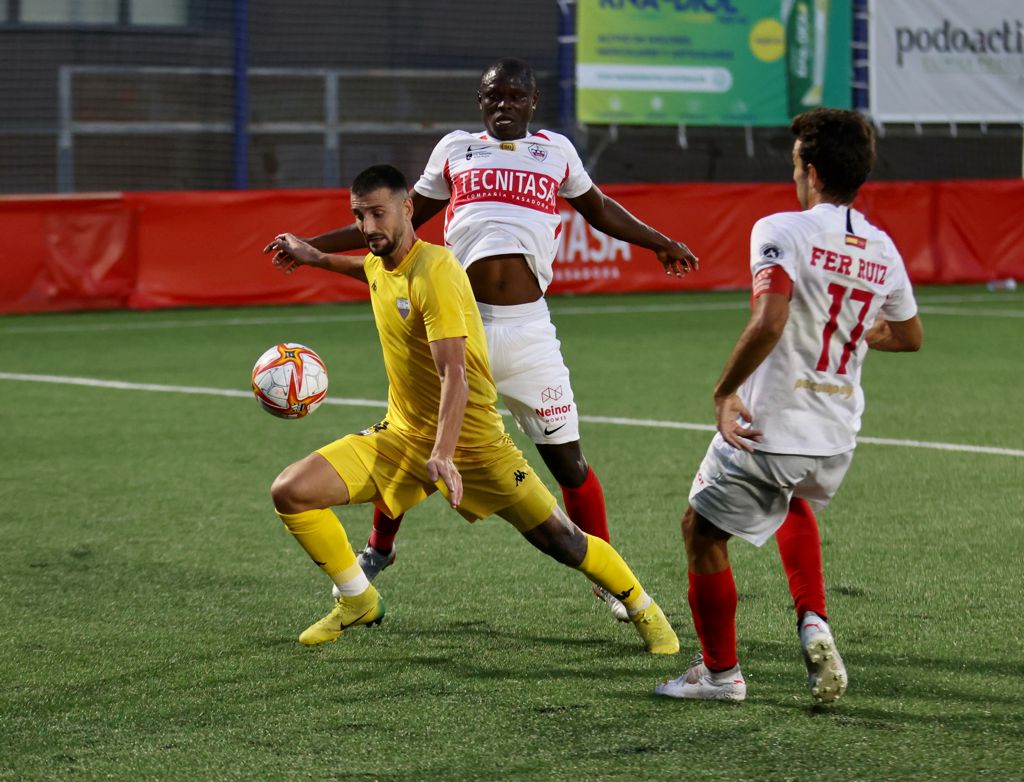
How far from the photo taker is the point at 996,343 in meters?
15.1

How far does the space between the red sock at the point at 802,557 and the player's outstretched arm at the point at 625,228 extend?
1.61 meters

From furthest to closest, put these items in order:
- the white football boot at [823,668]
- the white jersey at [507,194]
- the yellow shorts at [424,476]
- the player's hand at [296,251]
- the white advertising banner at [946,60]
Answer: the white advertising banner at [946,60] → the white jersey at [507,194] → the player's hand at [296,251] → the yellow shorts at [424,476] → the white football boot at [823,668]

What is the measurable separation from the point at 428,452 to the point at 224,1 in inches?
760

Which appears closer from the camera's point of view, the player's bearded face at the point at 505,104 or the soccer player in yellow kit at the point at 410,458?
the soccer player in yellow kit at the point at 410,458

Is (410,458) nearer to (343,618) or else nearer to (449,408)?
(449,408)

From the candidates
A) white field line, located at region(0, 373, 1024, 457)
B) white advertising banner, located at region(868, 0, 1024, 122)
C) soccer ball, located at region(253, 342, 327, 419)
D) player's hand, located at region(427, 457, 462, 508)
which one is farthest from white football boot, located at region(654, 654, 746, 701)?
white advertising banner, located at region(868, 0, 1024, 122)

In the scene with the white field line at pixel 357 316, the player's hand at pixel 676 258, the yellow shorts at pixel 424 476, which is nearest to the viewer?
the yellow shorts at pixel 424 476

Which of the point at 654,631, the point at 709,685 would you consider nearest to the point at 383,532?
the point at 654,631

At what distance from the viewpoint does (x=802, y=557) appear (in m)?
4.96

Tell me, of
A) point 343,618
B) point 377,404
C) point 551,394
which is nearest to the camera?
point 343,618

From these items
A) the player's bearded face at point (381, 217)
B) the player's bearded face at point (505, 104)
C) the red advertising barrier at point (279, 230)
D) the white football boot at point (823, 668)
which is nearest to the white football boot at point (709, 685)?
the white football boot at point (823, 668)

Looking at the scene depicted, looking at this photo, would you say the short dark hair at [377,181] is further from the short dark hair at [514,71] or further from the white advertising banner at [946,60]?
the white advertising banner at [946,60]

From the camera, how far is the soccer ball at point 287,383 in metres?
6.04

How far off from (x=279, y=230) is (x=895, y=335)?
47.2 feet
